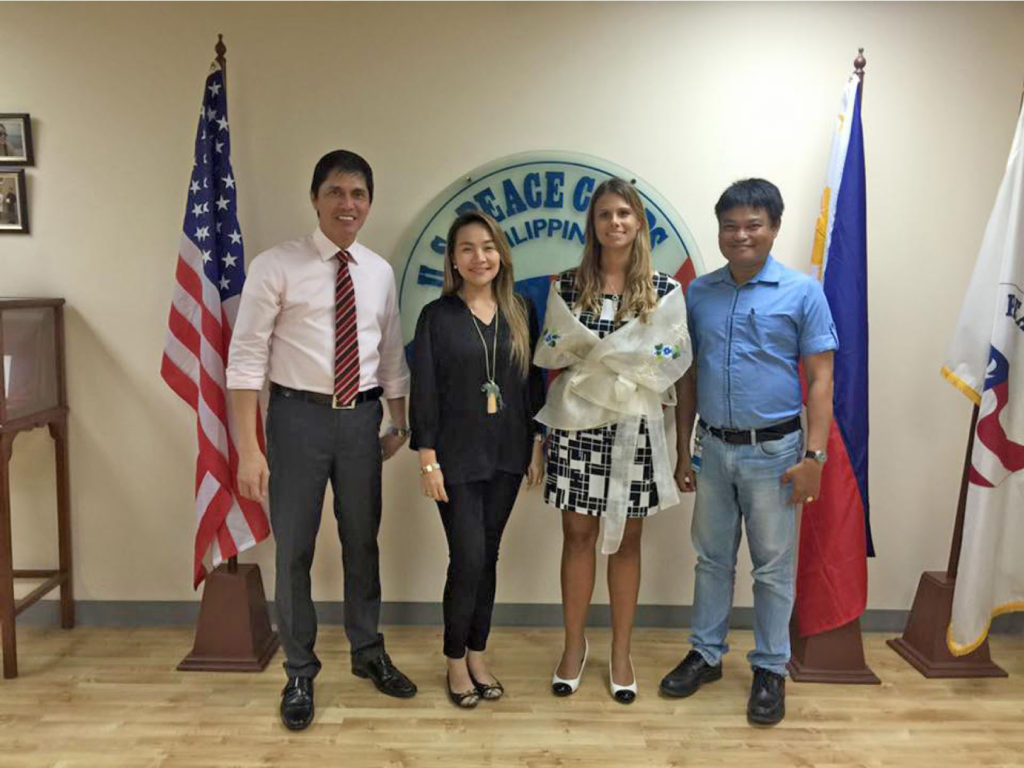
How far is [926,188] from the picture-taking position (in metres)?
2.75

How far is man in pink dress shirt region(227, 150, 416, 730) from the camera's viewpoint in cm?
218

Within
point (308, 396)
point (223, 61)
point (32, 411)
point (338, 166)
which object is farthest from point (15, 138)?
point (308, 396)

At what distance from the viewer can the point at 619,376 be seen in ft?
7.14

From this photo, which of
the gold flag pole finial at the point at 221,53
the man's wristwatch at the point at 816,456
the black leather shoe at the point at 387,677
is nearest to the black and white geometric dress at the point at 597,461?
the man's wristwatch at the point at 816,456

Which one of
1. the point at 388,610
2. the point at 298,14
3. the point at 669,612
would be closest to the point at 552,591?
the point at 669,612

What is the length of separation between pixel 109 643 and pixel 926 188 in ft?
11.3

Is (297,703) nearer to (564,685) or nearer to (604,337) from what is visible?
(564,685)

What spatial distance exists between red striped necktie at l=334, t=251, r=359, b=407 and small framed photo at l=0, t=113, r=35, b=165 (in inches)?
55.2

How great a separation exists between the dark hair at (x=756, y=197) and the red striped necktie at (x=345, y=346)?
1.16 meters

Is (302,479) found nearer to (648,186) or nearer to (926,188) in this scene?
(648,186)

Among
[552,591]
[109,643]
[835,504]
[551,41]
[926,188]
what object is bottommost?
[109,643]

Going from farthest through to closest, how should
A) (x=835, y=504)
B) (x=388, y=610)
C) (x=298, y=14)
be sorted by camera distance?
(x=388, y=610) → (x=298, y=14) → (x=835, y=504)

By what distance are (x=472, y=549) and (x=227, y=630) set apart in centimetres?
102

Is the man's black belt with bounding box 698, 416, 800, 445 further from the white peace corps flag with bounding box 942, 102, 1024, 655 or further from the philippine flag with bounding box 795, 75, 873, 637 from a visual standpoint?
the white peace corps flag with bounding box 942, 102, 1024, 655
